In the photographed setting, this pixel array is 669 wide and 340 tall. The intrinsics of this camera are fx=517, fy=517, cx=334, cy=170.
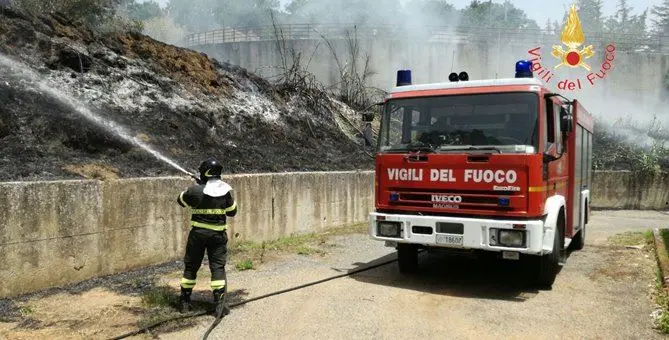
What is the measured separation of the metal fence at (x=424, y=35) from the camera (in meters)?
27.9

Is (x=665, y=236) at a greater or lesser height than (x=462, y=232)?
lesser

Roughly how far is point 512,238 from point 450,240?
2.28ft

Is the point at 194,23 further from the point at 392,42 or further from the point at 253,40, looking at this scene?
the point at 392,42

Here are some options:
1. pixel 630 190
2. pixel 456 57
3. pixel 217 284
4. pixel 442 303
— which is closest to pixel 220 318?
pixel 217 284

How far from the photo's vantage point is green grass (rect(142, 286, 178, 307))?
5461 millimetres

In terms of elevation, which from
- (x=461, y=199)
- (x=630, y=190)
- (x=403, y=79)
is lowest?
(x=630, y=190)

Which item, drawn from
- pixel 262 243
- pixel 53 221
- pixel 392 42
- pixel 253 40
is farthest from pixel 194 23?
pixel 53 221

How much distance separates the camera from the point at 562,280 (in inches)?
274

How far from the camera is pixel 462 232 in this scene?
6.02 m

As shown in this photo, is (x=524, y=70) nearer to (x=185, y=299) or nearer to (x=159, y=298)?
(x=185, y=299)

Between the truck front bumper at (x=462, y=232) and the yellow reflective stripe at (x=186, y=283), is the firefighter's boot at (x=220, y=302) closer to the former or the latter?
the yellow reflective stripe at (x=186, y=283)

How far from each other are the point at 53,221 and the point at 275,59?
21629 millimetres

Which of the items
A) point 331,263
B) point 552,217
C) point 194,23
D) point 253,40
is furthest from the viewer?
point 194,23

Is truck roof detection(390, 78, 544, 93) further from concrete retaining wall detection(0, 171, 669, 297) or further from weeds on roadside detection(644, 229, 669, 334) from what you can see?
concrete retaining wall detection(0, 171, 669, 297)
